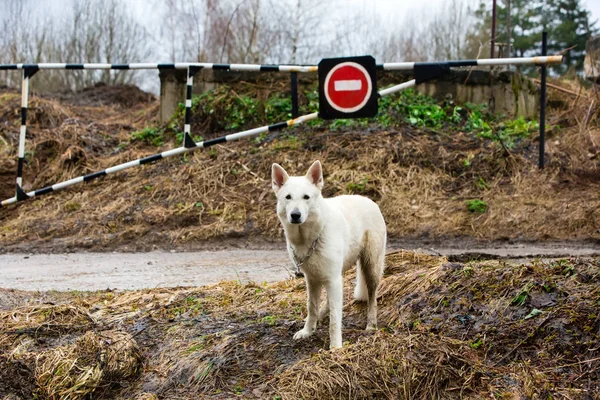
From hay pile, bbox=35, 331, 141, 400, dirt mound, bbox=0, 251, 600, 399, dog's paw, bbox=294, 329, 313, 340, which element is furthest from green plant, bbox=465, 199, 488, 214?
hay pile, bbox=35, 331, 141, 400

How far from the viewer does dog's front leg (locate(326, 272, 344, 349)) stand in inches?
176

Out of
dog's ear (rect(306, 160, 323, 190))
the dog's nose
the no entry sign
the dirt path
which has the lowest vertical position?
the dirt path

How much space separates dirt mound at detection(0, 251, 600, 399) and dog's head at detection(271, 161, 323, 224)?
0.89 metres

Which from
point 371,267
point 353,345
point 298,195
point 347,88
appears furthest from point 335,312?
point 347,88

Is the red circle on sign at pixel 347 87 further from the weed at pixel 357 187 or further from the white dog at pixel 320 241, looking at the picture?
the white dog at pixel 320 241

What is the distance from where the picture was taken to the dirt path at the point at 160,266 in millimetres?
6684

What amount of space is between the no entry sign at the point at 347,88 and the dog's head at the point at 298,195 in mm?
3518

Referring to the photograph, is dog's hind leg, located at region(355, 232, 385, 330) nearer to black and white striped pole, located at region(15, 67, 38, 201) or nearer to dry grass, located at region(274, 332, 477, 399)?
dry grass, located at region(274, 332, 477, 399)

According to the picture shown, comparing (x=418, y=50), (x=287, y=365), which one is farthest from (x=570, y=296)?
(x=418, y=50)

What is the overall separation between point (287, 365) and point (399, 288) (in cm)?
140

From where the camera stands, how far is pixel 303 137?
11.6 meters

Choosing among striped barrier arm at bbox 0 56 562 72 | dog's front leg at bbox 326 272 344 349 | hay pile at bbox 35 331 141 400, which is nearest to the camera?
hay pile at bbox 35 331 141 400

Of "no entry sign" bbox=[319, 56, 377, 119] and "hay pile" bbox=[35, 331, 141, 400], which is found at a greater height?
"no entry sign" bbox=[319, 56, 377, 119]

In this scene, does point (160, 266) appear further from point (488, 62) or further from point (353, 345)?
point (488, 62)
